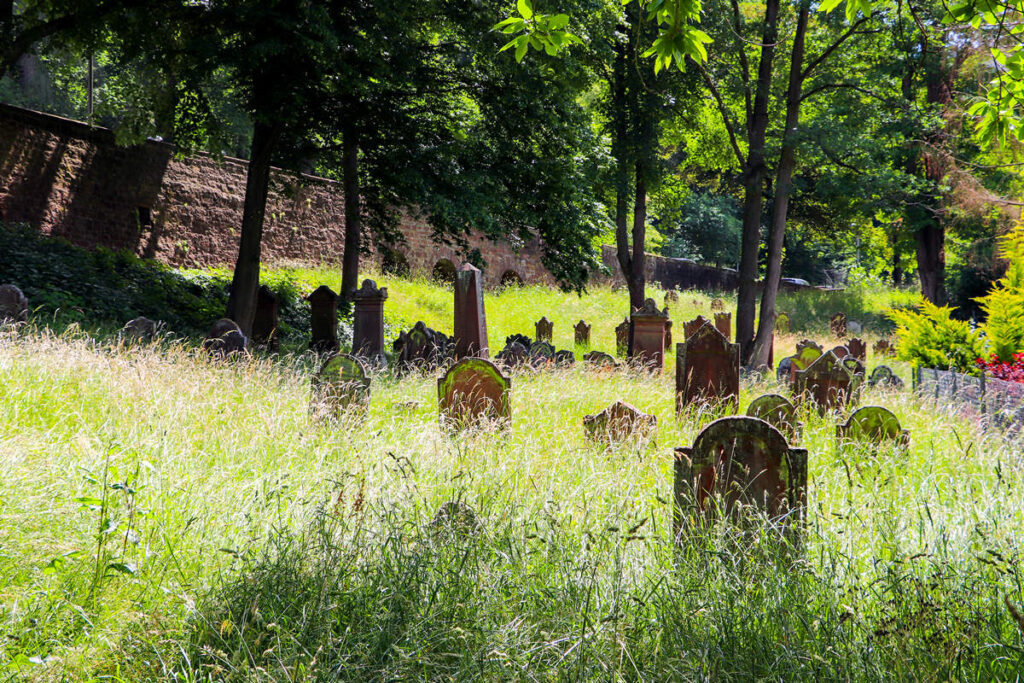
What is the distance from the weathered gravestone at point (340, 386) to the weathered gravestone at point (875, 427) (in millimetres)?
3704

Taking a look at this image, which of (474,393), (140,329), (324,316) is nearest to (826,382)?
(474,393)

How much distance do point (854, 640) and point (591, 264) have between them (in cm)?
1214

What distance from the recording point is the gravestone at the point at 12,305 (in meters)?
9.68

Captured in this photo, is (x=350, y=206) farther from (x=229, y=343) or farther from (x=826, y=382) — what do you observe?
(x=826, y=382)

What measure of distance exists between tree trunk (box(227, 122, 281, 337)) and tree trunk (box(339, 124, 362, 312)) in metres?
1.22

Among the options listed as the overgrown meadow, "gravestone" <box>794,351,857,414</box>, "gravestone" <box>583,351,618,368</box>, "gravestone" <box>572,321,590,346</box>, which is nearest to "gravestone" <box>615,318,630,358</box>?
"gravestone" <box>572,321,590,346</box>

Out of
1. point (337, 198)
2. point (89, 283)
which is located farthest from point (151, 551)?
point (337, 198)

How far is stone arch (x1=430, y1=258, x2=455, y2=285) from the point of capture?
25625 mm

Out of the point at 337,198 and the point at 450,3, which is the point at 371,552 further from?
the point at 337,198

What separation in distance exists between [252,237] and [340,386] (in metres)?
7.62

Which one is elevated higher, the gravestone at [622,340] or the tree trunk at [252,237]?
the tree trunk at [252,237]

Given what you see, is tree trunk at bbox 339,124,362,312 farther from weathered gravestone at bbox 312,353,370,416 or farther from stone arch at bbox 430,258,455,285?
stone arch at bbox 430,258,455,285

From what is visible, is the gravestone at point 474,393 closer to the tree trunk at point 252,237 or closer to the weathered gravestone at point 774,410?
the weathered gravestone at point 774,410

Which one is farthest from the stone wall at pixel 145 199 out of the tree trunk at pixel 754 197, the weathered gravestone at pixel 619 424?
the weathered gravestone at pixel 619 424
